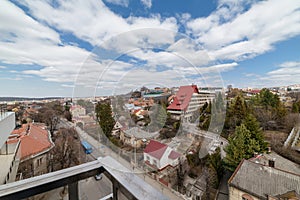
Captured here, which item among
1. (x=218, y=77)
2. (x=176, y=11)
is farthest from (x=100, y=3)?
(x=218, y=77)

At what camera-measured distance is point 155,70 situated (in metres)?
1.14

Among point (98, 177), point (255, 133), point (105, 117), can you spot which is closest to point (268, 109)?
point (255, 133)

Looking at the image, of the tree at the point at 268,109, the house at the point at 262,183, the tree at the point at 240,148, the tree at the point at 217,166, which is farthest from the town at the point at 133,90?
the tree at the point at 268,109

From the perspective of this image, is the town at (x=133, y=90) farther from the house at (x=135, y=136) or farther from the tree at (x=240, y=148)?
the tree at (x=240, y=148)

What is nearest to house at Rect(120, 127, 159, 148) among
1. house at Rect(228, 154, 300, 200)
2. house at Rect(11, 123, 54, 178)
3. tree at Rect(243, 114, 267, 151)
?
house at Rect(228, 154, 300, 200)

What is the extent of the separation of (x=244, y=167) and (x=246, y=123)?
2.56 meters

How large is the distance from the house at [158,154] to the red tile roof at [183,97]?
0.34 metres

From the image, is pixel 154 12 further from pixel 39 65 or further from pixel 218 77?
pixel 39 65

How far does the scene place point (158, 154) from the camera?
42.4 inches

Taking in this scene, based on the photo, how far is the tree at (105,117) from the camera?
106 cm

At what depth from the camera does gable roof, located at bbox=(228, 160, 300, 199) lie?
2867mm

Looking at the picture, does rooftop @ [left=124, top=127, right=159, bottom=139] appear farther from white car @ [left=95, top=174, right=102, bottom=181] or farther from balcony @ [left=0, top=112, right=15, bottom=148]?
balcony @ [left=0, top=112, right=15, bottom=148]

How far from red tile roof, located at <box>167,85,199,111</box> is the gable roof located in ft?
10.4

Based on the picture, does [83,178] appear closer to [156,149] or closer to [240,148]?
[156,149]
